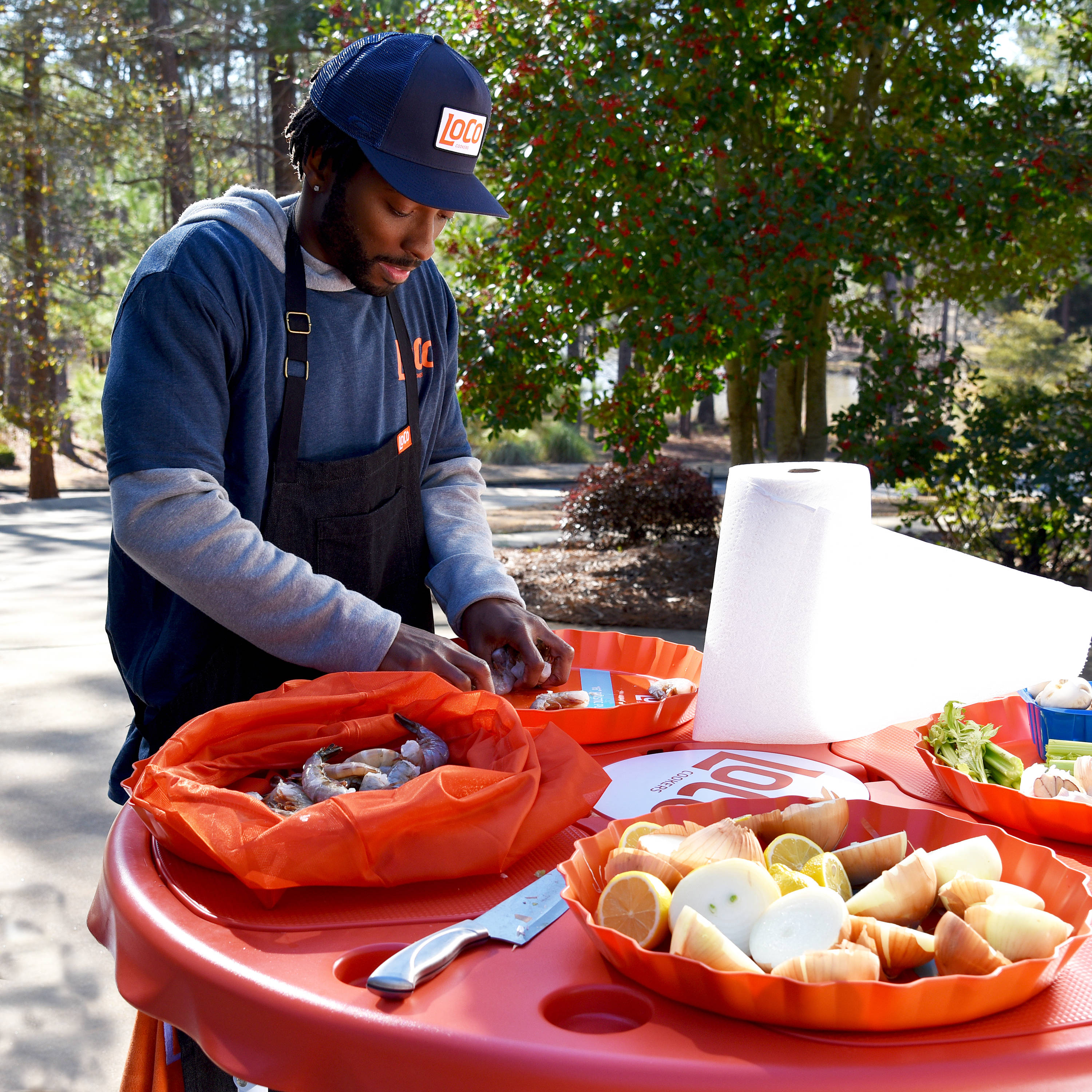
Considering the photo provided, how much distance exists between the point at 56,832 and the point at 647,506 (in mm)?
5403

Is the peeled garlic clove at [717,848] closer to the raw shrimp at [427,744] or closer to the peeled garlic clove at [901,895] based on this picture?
the peeled garlic clove at [901,895]

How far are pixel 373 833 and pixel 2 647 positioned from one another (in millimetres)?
6019

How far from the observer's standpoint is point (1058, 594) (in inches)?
70.5

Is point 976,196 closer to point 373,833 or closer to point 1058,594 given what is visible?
point 1058,594

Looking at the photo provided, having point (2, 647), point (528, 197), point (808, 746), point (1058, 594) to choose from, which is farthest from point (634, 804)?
point (2, 647)

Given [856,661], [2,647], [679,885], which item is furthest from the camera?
[2,647]

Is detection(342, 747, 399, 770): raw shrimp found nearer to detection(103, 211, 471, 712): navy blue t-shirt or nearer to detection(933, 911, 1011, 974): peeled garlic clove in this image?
detection(103, 211, 471, 712): navy blue t-shirt

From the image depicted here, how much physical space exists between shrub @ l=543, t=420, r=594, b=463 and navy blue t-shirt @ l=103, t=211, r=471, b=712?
21770 mm

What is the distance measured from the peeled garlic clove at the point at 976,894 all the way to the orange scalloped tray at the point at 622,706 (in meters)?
0.61

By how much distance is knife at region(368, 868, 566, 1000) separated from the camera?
3.19 feet

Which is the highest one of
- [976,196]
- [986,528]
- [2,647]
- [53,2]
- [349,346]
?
[53,2]

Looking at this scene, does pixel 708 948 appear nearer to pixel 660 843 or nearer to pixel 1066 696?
pixel 660 843

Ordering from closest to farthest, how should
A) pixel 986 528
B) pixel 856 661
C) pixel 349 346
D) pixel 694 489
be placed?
pixel 856 661 < pixel 349 346 < pixel 986 528 < pixel 694 489

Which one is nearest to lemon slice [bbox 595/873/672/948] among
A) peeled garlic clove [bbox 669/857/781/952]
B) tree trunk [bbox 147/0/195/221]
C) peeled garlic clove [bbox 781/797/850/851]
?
peeled garlic clove [bbox 669/857/781/952]
